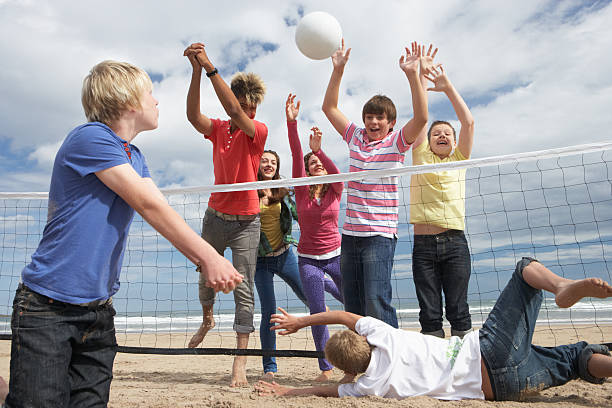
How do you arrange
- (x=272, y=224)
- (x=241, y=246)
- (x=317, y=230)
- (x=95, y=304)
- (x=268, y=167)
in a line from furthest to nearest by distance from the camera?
(x=268, y=167), (x=272, y=224), (x=317, y=230), (x=241, y=246), (x=95, y=304)

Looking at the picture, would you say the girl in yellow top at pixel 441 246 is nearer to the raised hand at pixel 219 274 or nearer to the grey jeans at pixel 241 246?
the grey jeans at pixel 241 246

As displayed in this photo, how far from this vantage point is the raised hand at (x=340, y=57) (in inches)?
155

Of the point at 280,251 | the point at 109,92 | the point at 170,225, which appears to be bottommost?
the point at 170,225

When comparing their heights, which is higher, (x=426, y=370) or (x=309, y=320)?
(x=309, y=320)

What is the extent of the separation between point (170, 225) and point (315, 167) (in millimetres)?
2929

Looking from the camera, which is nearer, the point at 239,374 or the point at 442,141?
the point at 239,374

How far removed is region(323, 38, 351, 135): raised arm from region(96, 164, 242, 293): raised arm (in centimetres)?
262

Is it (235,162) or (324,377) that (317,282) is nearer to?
(324,377)

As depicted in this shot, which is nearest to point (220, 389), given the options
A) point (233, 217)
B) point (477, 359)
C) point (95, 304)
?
point (233, 217)

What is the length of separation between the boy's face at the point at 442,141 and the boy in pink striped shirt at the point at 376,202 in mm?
366

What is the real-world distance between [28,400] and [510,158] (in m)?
3.38

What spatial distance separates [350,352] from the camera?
256cm

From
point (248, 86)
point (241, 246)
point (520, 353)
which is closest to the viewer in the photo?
point (520, 353)

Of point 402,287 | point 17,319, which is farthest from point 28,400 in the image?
point 402,287
